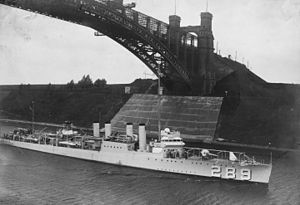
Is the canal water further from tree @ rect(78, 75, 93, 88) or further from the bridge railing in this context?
tree @ rect(78, 75, 93, 88)

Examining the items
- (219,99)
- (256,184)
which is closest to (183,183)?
(256,184)

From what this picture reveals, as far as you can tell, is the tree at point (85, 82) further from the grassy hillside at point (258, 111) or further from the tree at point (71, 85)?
the grassy hillside at point (258, 111)

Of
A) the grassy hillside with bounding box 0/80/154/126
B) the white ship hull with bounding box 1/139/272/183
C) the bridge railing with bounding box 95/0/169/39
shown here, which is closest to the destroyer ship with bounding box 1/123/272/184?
the white ship hull with bounding box 1/139/272/183

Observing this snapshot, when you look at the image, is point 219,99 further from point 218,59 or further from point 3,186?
point 3,186

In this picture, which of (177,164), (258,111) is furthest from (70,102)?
(177,164)

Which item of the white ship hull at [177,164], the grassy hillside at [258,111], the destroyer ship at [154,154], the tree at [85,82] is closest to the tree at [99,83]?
the tree at [85,82]
